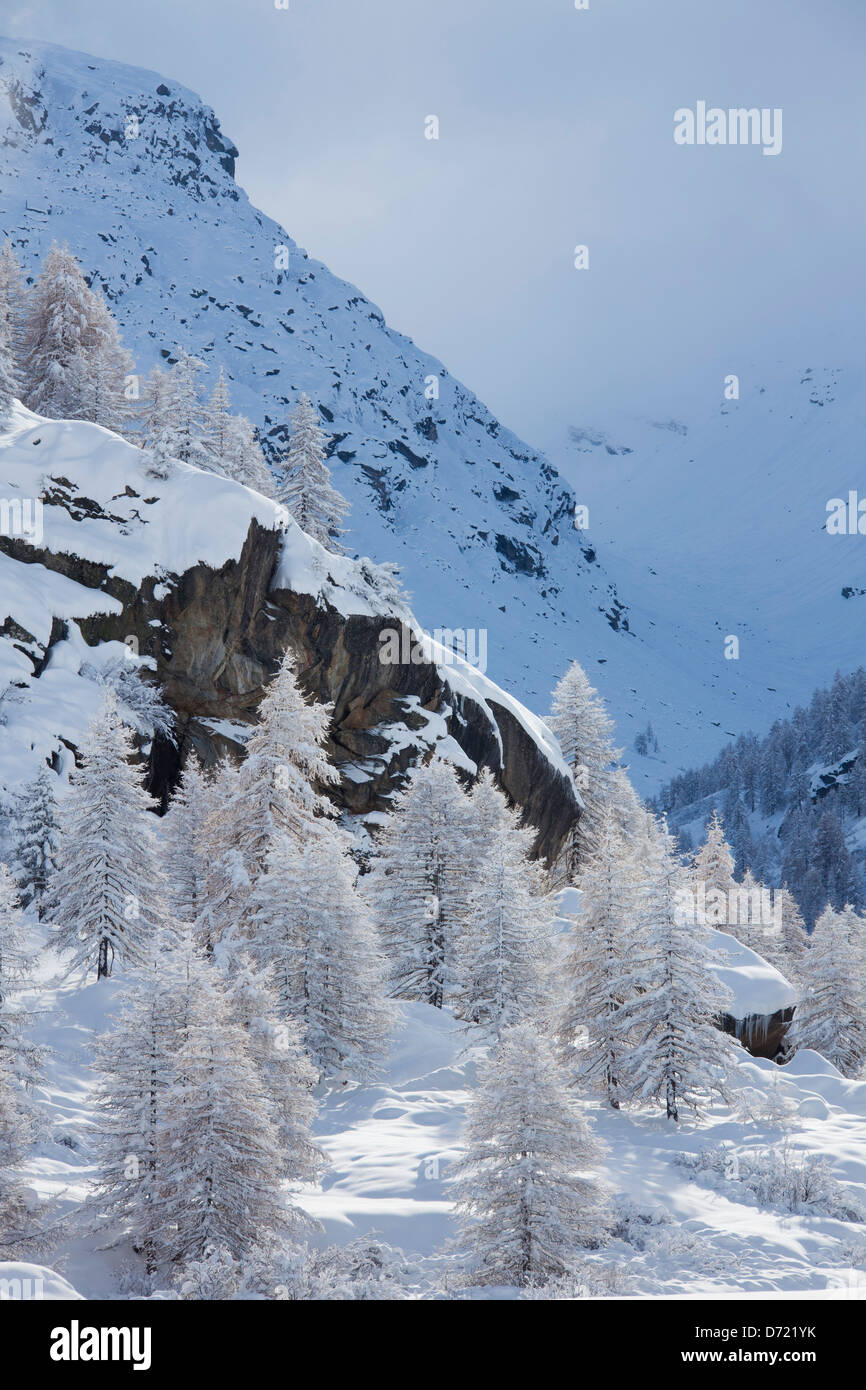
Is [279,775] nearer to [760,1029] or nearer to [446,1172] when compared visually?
[446,1172]

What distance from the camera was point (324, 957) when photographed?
21656 mm

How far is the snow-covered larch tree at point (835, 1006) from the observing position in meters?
35.5

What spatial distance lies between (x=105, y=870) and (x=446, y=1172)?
12114 millimetres

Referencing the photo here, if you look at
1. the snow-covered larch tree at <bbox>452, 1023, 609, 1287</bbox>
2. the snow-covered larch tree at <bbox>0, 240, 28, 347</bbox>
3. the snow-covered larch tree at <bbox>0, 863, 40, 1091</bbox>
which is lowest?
the snow-covered larch tree at <bbox>452, 1023, 609, 1287</bbox>

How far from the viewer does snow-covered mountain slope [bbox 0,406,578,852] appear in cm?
3397

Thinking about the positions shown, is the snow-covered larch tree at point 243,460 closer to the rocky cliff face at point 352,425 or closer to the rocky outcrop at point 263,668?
the rocky outcrop at point 263,668

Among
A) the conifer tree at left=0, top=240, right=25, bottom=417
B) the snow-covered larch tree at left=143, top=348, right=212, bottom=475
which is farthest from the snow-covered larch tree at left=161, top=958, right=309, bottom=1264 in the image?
the conifer tree at left=0, top=240, right=25, bottom=417

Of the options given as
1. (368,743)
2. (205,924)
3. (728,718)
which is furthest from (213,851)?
(728,718)

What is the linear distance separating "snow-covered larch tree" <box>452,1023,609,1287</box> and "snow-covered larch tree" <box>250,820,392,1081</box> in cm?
883

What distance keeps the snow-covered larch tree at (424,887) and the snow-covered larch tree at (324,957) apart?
511 cm

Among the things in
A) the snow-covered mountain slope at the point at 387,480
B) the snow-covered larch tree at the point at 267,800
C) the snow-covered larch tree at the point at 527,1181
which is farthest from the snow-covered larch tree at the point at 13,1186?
the snow-covered mountain slope at the point at 387,480

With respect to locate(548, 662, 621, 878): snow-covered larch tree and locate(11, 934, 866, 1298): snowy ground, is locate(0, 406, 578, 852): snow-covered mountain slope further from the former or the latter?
locate(11, 934, 866, 1298): snowy ground

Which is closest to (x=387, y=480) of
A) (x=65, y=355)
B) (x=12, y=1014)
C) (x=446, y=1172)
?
(x=65, y=355)

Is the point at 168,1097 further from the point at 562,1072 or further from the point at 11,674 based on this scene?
the point at 11,674
